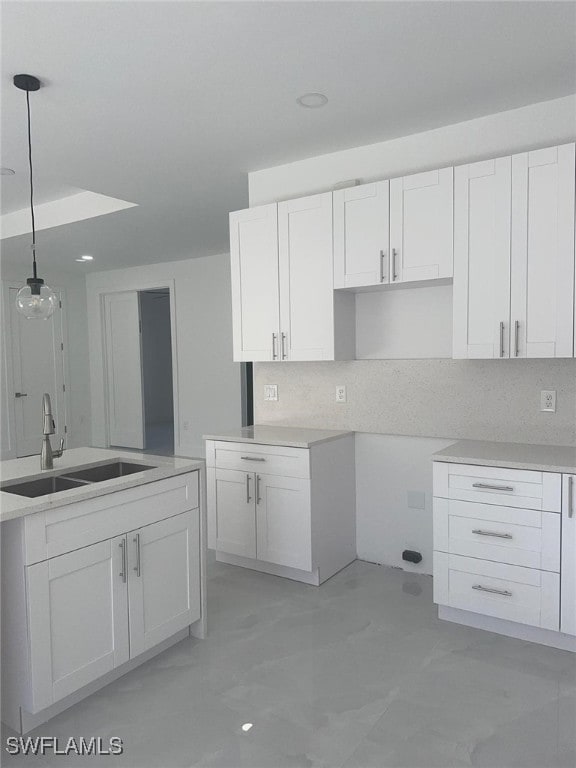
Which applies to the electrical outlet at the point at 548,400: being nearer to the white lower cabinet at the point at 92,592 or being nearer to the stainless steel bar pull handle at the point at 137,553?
the white lower cabinet at the point at 92,592

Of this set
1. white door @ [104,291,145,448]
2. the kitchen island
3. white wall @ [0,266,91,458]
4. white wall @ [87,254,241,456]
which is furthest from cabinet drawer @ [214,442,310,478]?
white wall @ [0,266,91,458]

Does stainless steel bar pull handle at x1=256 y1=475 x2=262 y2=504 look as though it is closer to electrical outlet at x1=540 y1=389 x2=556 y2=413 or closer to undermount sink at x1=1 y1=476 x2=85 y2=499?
undermount sink at x1=1 y1=476 x2=85 y2=499

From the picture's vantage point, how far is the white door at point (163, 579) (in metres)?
2.30

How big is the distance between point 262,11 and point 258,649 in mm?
2698

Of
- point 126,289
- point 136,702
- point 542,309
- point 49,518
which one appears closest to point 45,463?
point 49,518

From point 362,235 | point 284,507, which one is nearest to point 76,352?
point 284,507

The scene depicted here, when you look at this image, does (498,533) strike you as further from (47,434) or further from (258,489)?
(47,434)

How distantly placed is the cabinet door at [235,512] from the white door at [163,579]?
810 millimetres

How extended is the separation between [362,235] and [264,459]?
4.80 ft

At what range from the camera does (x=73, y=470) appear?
255cm

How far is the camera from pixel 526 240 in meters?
2.67

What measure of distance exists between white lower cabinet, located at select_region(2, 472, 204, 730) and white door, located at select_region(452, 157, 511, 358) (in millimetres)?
1607

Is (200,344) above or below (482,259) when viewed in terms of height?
below

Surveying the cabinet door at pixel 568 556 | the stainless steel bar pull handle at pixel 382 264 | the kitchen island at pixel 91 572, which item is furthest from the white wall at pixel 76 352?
the cabinet door at pixel 568 556
